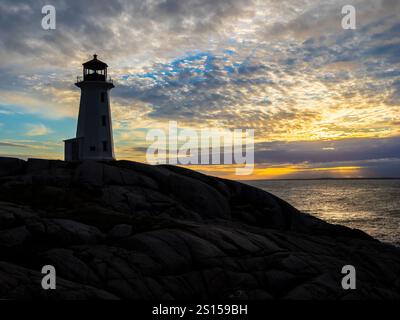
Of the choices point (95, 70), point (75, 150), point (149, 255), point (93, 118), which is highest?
point (95, 70)

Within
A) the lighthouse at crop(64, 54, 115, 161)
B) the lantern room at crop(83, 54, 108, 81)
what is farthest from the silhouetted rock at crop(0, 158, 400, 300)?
the lantern room at crop(83, 54, 108, 81)

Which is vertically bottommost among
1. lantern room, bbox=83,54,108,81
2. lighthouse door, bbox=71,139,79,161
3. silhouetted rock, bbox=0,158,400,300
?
silhouetted rock, bbox=0,158,400,300

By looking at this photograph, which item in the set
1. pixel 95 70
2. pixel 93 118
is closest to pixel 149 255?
pixel 93 118

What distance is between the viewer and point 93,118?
1813 inches

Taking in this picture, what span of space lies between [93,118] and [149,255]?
104ft

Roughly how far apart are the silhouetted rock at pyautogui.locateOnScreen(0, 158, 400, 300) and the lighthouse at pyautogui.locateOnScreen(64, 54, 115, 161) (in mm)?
14241

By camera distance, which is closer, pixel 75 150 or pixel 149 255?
pixel 149 255

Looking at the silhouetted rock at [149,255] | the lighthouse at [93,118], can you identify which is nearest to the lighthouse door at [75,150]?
the lighthouse at [93,118]

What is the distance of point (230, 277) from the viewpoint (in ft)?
59.8

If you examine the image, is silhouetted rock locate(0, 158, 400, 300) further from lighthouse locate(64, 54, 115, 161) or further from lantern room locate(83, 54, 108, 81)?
lantern room locate(83, 54, 108, 81)

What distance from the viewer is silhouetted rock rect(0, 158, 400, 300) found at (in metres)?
16.1

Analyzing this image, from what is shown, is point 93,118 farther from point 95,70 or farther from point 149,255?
point 149,255

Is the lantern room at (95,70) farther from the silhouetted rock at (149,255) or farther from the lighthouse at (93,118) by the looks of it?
the silhouetted rock at (149,255)

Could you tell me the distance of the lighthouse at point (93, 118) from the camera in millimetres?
45750
